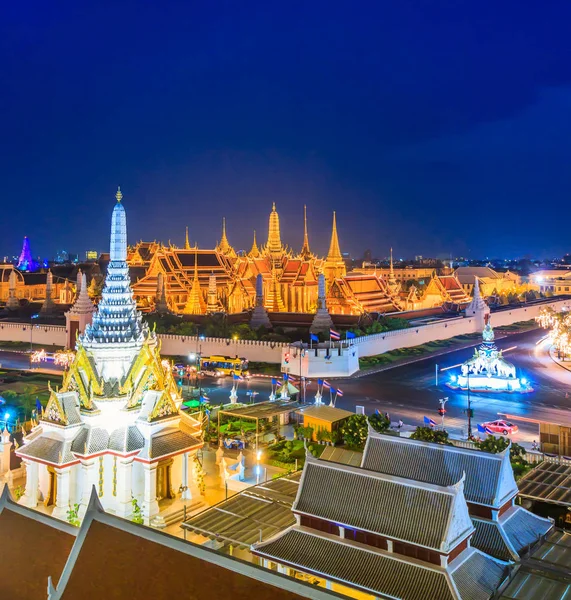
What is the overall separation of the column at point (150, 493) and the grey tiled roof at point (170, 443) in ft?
1.17

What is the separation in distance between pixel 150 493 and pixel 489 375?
2453 centimetres

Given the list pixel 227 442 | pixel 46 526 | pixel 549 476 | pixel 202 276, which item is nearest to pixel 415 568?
pixel 46 526

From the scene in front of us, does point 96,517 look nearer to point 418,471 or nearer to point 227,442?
point 418,471

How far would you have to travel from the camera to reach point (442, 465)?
1351cm

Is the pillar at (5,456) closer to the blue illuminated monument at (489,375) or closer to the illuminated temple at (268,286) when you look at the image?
the blue illuminated monument at (489,375)

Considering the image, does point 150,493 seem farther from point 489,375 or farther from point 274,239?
point 274,239

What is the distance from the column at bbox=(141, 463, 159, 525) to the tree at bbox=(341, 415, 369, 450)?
25.9 ft

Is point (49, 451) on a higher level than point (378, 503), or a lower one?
higher

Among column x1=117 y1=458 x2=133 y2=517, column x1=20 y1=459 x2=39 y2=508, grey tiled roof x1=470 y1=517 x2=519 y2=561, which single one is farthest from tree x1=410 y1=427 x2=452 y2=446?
column x1=20 y1=459 x2=39 y2=508

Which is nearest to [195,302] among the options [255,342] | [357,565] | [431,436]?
[255,342]

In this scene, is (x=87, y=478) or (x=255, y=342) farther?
(x=255, y=342)

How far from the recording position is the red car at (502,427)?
24.8 metres

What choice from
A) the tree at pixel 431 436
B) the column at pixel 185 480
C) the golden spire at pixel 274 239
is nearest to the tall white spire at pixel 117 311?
the column at pixel 185 480

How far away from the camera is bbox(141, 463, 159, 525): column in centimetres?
1564
